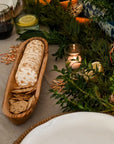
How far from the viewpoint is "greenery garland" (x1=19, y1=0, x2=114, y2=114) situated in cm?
59

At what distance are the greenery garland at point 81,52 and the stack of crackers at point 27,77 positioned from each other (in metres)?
0.08

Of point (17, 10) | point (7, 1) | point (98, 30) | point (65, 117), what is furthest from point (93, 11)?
point (65, 117)

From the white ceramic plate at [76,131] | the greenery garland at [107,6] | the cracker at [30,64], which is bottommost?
the cracker at [30,64]

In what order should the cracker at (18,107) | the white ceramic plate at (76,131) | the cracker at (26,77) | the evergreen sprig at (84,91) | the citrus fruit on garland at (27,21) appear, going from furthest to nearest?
the citrus fruit on garland at (27,21), the cracker at (26,77), the cracker at (18,107), the evergreen sprig at (84,91), the white ceramic plate at (76,131)

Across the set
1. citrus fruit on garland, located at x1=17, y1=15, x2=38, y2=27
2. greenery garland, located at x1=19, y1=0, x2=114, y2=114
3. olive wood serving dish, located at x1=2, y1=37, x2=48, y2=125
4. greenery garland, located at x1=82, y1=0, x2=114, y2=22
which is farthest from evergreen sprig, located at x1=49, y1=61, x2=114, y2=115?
citrus fruit on garland, located at x1=17, y1=15, x2=38, y2=27

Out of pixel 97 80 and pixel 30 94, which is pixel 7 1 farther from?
pixel 97 80

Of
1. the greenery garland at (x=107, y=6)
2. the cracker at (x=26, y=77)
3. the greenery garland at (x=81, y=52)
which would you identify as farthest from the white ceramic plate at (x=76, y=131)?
the greenery garland at (x=107, y=6)

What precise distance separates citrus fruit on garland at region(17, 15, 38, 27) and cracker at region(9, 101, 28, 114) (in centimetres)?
46

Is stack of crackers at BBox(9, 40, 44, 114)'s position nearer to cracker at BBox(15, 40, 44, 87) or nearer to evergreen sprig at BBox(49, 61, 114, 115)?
cracker at BBox(15, 40, 44, 87)

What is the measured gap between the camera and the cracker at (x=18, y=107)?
2.18ft

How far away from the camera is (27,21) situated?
1.06 meters

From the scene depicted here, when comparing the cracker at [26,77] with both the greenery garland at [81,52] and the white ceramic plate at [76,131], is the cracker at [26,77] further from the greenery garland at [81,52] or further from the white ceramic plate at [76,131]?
the white ceramic plate at [76,131]

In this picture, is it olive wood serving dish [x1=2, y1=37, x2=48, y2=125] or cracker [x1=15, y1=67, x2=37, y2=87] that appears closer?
olive wood serving dish [x1=2, y1=37, x2=48, y2=125]

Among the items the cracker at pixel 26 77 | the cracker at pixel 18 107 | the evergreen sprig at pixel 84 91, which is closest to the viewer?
the evergreen sprig at pixel 84 91
